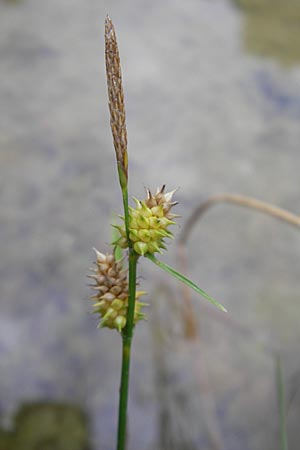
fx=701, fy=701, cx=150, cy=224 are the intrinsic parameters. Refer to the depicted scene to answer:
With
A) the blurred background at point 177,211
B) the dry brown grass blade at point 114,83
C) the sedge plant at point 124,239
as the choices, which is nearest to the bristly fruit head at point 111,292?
the sedge plant at point 124,239

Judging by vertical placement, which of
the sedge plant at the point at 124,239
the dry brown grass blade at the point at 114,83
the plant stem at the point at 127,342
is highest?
the dry brown grass blade at the point at 114,83

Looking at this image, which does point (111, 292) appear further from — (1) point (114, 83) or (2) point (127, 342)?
(1) point (114, 83)

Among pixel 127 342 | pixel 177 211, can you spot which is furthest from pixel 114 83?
pixel 177 211

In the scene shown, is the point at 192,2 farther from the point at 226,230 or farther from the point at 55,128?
the point at 226,230

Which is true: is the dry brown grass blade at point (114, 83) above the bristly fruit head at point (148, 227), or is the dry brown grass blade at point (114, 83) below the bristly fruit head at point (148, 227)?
above

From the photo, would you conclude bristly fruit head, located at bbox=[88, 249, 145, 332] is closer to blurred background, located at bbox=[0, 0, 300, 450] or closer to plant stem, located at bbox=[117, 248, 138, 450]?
plant stem, located at bbox=[117, 248, 138, 450]

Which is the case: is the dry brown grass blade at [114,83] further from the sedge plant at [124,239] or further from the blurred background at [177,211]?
the blurred background at [177,211]

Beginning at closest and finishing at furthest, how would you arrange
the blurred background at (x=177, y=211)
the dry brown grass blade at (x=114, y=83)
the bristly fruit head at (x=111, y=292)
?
1. the dry brown grass blade at (x=114, y=83)
2. the bristly fruit head at (x=111, y=292)
3. the blurred background at (x=177, y=211)
